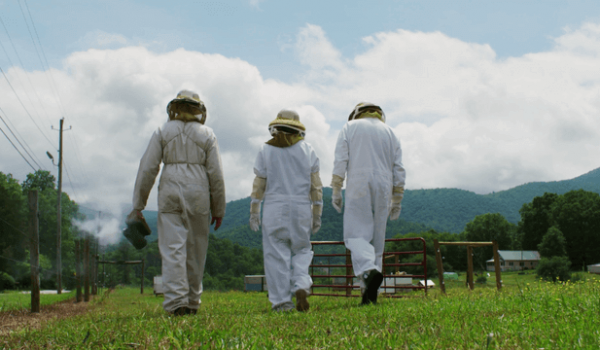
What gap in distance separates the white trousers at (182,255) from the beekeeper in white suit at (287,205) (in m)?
0.76

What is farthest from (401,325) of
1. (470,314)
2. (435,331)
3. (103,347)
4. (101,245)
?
(101,245)

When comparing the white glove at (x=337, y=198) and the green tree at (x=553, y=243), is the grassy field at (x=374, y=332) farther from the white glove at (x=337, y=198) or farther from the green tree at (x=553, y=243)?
the green tree at (x=553, y=243)

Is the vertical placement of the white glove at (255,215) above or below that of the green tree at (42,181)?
below

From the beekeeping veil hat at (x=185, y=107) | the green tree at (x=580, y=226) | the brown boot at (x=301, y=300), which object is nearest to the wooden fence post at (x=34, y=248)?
the beekeeping veil hat at (x=185, y=107)

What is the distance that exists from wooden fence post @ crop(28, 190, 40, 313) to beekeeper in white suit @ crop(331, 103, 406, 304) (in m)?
5.44

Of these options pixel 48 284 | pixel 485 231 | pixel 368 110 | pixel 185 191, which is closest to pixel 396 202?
pixel 368 110

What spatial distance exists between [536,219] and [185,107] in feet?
242

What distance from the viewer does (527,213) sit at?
69438 millimetres

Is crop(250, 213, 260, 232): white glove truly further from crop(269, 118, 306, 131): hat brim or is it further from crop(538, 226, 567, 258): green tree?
crop(538, 226, 567, 258): green tree

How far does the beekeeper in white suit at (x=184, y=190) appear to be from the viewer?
4969mm

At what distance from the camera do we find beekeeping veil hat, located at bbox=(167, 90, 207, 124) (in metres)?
5.42

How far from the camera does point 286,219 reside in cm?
534

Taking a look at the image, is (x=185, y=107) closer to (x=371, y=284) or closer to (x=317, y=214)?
(x=317, y=214)

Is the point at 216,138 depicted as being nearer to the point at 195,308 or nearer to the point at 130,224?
the point at 130,224
